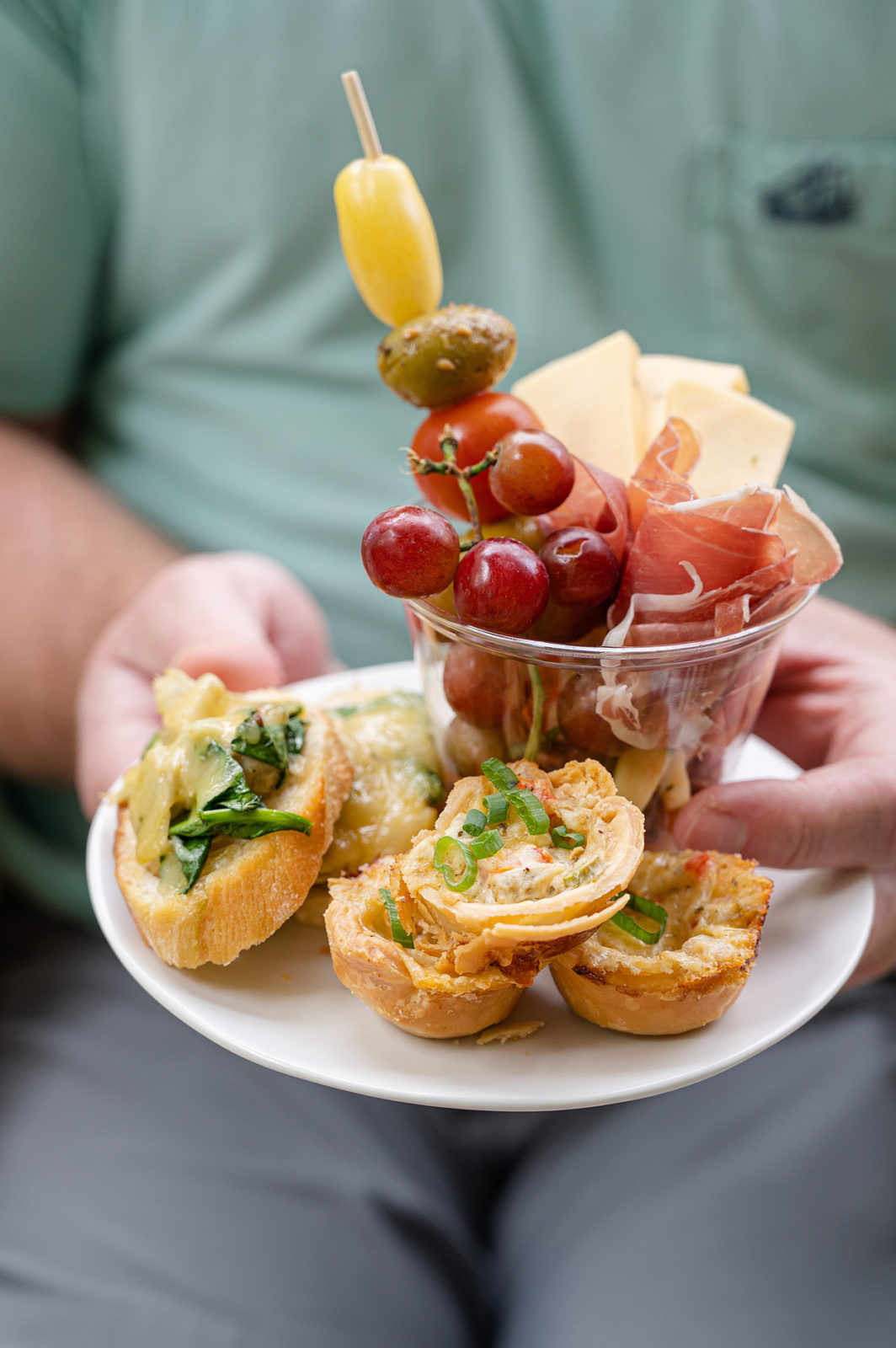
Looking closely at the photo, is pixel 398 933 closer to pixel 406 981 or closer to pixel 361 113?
pixel 406 981

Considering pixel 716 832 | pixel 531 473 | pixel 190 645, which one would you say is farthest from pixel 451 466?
pixel 190 645

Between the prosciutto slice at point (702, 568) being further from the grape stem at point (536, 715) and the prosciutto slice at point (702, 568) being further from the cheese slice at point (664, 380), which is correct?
the cheese slice at point (664, 380)

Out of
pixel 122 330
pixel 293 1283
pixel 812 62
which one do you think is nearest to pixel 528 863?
pixel 293 1283

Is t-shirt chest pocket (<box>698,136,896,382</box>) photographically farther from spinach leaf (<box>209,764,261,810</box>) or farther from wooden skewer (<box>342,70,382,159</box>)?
spinach leaf (<box>209,764,261,810</box>)

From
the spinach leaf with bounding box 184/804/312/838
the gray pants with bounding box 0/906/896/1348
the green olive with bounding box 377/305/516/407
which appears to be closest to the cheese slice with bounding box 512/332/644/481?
the green olive with bounding box 377/305/516/407

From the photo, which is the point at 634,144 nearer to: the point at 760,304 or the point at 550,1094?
the point at 760,304

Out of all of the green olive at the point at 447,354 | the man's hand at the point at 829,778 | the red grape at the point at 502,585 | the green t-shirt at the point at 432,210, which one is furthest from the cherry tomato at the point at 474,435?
the green t-shirt at the point at 432,210
